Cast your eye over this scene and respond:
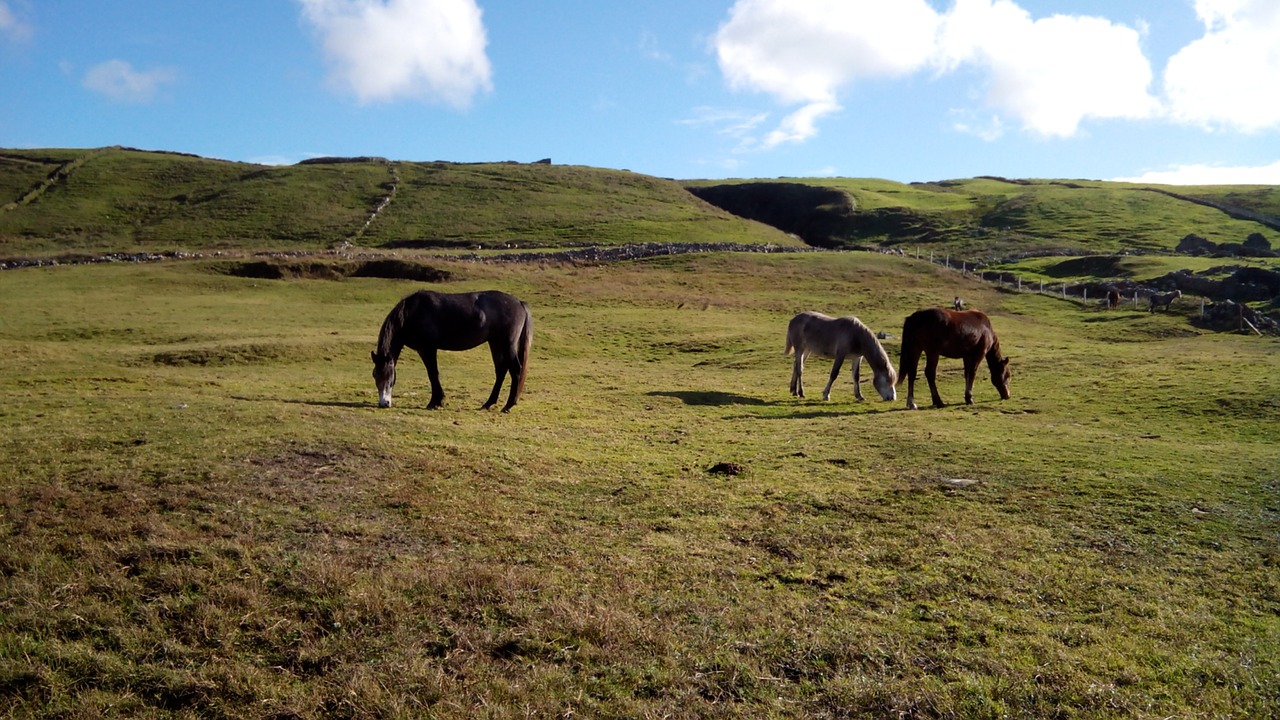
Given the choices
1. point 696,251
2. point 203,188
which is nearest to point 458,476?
point 696,251

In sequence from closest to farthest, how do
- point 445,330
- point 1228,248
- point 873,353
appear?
point 445,330 < point 873,353 < point 1228,248

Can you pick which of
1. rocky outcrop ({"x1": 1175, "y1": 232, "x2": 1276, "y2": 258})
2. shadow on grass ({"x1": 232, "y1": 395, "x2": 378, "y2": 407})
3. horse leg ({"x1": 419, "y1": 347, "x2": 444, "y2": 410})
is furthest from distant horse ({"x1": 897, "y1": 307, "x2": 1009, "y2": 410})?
rocky outcrop ({"x1": 1175, "y1": 232, "x2": 1276, "y2": 258})

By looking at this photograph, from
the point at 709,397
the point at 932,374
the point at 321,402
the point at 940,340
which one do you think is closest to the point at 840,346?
the point at 932,374

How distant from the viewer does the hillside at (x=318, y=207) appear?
227 feet

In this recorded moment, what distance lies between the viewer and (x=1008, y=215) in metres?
91.5

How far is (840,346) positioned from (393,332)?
10763 mm

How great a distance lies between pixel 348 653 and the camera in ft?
19.4

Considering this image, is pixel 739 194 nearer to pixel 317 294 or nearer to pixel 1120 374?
pixel 317 294

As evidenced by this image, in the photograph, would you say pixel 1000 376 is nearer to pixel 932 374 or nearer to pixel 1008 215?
pixel 932 374

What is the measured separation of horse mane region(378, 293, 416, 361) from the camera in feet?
53.1

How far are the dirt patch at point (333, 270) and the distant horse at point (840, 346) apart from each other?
27710 mm

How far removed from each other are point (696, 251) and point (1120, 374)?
40792 millimetres

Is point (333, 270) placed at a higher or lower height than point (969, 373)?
higher

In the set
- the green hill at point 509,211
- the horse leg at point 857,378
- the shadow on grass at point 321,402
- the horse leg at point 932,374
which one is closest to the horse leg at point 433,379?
the shadow on grass at point 321,402
